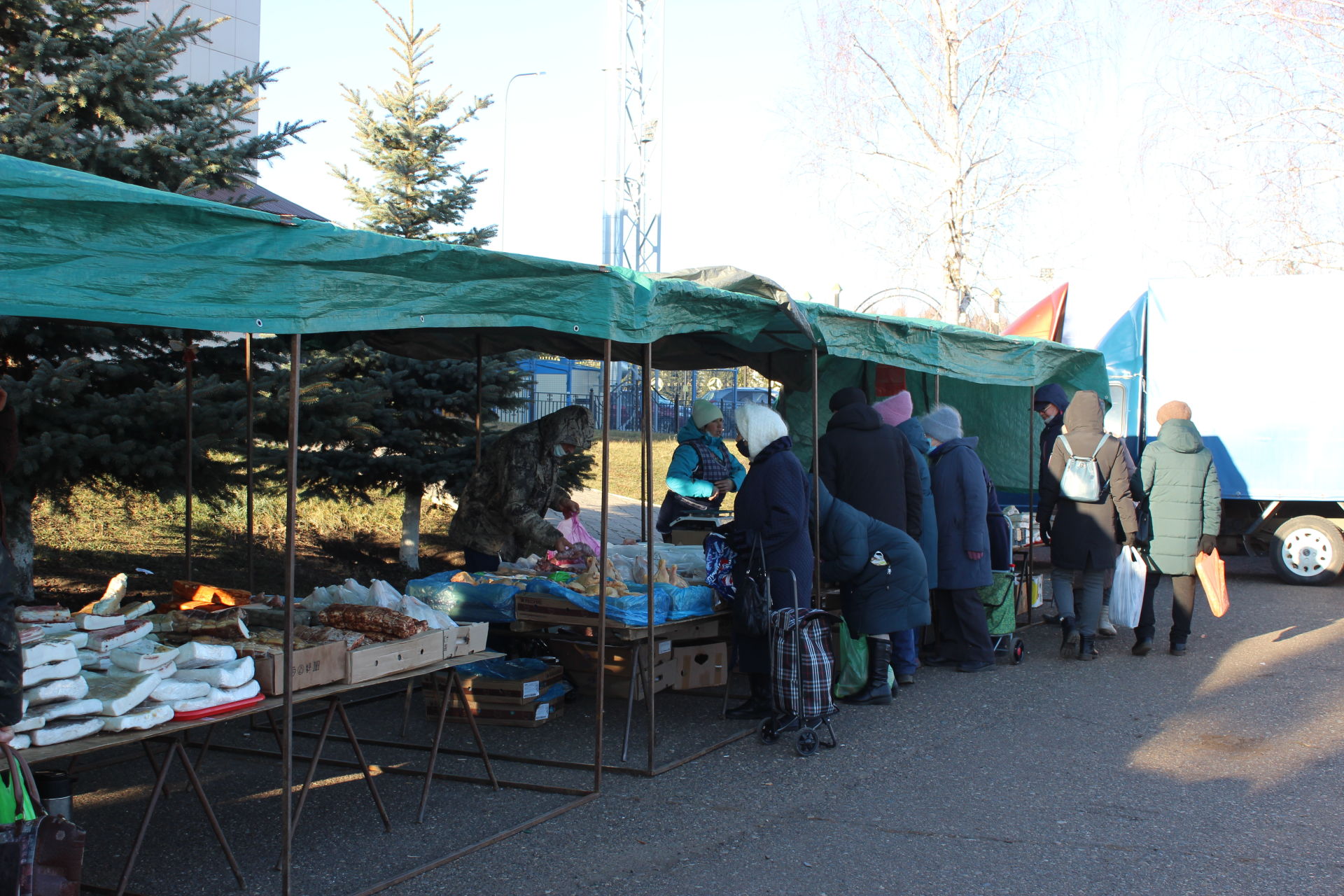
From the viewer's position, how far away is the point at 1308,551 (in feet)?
40.6

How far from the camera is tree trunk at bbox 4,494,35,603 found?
7371 mm

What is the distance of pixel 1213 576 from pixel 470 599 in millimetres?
5713

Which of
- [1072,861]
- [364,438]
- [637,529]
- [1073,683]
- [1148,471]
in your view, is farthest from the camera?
[637,529]

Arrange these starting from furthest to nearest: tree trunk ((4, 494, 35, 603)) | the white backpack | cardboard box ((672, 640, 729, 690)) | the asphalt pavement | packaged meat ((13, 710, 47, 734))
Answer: the white backpack, tree trunk ((4, 494, 35, 603)), cardboard box ((672, 640, 729, 690)), the asphalt pavement, packaged meat ((13, 710, 47, 734))

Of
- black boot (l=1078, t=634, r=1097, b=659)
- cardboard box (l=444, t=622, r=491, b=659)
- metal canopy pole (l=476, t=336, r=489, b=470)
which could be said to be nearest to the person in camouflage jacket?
metal canopy pole (l=476, t=336, r=489, b=470)

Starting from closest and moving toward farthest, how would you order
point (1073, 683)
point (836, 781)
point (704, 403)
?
point (836, 781) → point (1073, 683) → point (704, 403)

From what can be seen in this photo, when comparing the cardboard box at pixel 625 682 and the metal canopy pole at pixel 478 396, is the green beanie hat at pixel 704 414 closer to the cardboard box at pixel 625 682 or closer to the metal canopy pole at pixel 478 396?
the metal canopy pole at pixel 478 396

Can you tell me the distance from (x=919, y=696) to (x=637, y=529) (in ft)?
29.1

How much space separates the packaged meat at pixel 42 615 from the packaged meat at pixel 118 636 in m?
0.28

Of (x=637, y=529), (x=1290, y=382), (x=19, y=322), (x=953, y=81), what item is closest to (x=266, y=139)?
(x=19, y=322)

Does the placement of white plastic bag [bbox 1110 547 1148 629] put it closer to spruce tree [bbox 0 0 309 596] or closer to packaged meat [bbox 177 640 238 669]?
spruce tree [bbox 0 0 309 596]

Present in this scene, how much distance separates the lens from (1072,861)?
4570 millimetres

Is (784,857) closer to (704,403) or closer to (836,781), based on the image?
(836,781)

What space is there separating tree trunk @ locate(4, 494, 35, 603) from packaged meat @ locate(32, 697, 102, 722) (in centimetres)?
415
